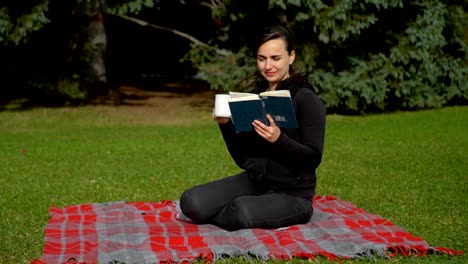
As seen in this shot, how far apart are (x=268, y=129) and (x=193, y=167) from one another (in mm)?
4158

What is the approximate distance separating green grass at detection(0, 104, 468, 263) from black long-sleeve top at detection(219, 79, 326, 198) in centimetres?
92

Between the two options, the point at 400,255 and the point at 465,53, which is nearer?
the point at 400,255

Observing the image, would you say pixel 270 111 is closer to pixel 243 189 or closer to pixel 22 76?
pixel 243 189

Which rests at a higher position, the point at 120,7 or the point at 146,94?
the point at 120,7

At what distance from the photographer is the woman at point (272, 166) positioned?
5.16 metres

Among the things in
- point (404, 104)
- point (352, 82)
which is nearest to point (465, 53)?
point (404, 104)

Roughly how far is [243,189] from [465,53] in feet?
36.7

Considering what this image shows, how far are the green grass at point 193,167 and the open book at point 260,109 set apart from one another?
0.96 meters

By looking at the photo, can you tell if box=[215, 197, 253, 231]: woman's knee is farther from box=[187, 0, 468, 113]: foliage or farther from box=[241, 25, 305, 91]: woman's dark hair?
box=[187, 0, 468, 113]: foliage

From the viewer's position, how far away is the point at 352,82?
46.6 feet

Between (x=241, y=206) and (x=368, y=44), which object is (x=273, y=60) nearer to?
(x=241, y=206)

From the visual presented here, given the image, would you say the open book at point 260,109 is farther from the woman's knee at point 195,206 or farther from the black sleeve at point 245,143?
the woman's knee at point 195,206

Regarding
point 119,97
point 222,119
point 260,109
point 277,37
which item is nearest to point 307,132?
point 260,109

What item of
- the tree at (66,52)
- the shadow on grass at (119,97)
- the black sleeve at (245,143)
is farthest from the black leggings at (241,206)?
the shadow on grass at (119,97)
